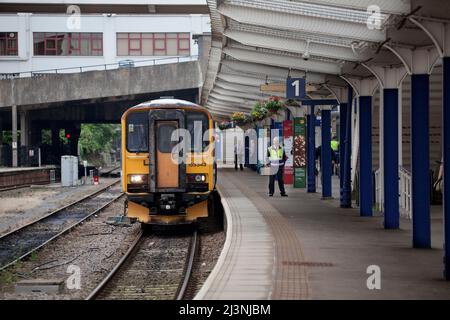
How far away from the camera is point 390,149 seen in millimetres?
14344

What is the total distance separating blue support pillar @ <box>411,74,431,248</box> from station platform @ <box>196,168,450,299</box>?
68cm

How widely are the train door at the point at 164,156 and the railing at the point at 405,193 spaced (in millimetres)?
4741

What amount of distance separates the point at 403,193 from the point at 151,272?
794 centimetres

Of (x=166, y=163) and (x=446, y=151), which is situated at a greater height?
(x=446, y=151)

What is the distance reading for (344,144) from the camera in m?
19.8

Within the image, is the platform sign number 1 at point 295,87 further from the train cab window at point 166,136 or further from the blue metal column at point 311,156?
the blue metal column at point 311,156

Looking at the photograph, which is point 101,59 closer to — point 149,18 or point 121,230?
point 149,18

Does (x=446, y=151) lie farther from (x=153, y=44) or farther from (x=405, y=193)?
(x=153, y=44)

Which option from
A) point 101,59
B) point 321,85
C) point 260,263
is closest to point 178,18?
point 101,59

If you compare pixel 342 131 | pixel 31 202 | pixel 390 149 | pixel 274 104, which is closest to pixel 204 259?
pixel 390 149

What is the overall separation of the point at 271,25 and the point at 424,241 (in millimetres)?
4206

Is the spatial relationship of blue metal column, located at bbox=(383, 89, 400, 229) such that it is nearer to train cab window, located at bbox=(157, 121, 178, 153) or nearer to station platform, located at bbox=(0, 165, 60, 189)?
train cab window, located at bbox=(157, 121, 178, 153)

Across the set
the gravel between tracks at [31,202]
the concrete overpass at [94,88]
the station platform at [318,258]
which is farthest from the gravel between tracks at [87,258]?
the concrete overpass at [94,88]

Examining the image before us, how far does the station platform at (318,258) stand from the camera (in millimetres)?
8531
